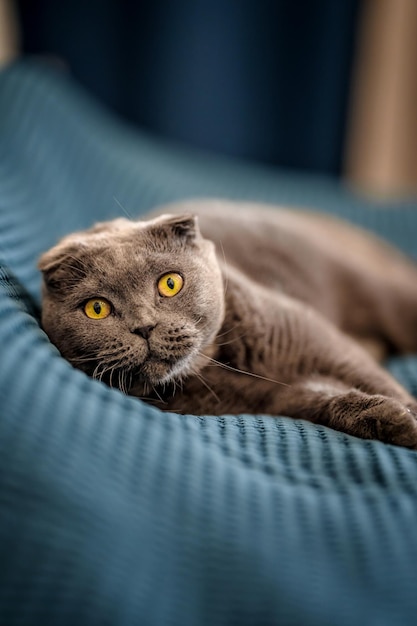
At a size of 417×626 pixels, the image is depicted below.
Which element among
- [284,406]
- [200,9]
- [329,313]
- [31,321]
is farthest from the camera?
[200,9]

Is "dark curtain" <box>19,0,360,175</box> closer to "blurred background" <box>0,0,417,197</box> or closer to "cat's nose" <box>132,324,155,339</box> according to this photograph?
"blurred background" <box>0,0,417,197</box>

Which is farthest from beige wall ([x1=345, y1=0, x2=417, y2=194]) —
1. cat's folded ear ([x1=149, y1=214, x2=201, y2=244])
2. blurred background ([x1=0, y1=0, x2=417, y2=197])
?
cat's folded ear ([x1=149, y1=214, x2=201, y2=244])

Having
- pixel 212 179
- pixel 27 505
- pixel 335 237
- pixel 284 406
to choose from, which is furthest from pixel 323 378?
pixel 212 179

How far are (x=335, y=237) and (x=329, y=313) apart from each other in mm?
378

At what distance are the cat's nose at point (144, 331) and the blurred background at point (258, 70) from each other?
2.70 metres

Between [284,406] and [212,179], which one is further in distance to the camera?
[212,179]

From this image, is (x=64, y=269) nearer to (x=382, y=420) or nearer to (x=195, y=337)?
(x=195, y=337)

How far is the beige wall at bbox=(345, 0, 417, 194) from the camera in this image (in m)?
3.38

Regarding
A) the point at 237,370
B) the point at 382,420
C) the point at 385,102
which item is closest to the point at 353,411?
the point at 382,420

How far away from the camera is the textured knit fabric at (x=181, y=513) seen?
2.24 ft

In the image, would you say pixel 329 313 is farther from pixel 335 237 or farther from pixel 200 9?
pixel 200 9

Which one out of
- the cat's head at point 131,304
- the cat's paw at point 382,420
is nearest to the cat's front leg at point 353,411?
the cat's paw at point 382,420

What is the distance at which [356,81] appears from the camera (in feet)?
11.7

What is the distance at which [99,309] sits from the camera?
3.39ft
